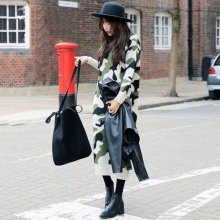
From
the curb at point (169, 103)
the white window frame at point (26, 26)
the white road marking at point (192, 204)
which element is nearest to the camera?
the white road marking at point (192, 204)

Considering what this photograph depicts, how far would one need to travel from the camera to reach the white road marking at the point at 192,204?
5.48 m

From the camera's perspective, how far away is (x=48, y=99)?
59.7ft

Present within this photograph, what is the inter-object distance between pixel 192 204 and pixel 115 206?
3.07 feet

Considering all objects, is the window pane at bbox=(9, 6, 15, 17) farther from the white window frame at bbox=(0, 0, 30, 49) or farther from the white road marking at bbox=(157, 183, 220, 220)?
the white road marking at bbox=(157, 183, 220, 220)

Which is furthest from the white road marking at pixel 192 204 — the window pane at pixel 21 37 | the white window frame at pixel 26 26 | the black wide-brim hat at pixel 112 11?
the window pane at pixel 21 37

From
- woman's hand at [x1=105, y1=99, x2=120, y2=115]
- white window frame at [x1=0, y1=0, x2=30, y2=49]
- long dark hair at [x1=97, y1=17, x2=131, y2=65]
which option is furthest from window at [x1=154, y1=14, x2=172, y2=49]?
woman's hand at [x1=105, y1=99, x2=120, y2=115]

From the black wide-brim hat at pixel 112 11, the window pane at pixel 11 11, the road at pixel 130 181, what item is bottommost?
the road at pixel 130 181

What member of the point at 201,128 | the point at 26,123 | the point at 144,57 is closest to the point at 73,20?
the point at 144,57

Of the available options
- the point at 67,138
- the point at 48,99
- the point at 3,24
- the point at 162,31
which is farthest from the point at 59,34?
the point at 67,138

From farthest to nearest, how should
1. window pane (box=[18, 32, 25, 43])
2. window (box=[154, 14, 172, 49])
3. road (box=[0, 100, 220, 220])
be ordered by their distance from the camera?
1. window (box=[154, 14, 172, 49])
2. window pane (box=[18, 32, 25, 43])
3. road (box=[0, 100, 220, 220])

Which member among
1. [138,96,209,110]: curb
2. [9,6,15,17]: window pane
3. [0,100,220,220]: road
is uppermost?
[9,6,15,17]: window pane

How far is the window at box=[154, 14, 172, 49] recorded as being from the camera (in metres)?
25.5

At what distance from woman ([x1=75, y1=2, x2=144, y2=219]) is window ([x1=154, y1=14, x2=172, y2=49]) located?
794 inches

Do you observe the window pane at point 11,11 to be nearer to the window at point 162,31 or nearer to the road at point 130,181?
the window at point 162,31
